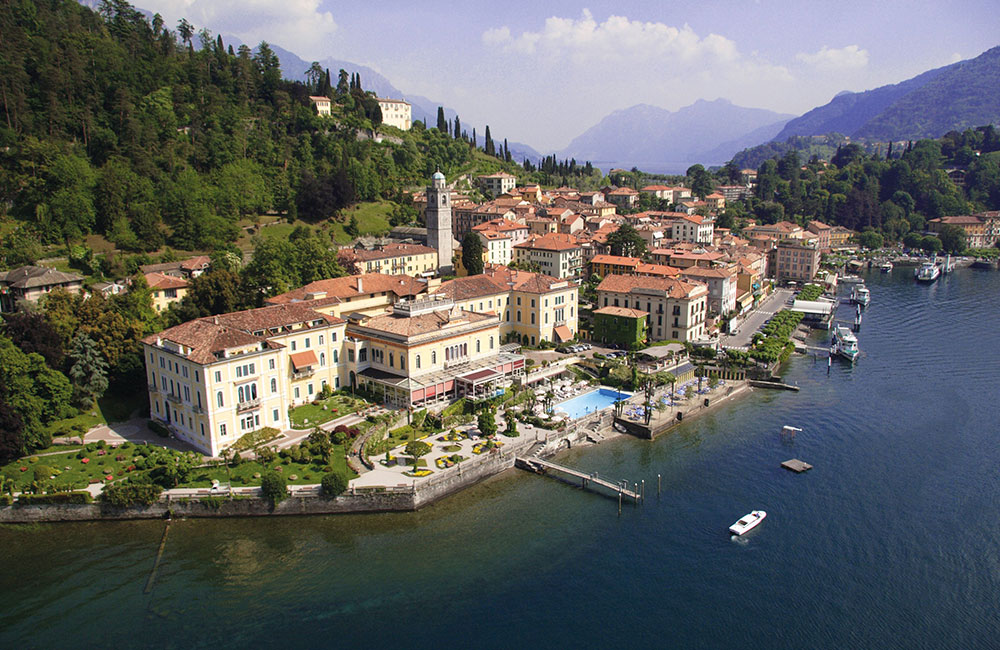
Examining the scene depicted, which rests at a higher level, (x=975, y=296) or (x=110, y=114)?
(x=110, y=114)

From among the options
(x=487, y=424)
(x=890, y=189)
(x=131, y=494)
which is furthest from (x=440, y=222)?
(x=890, y=189)

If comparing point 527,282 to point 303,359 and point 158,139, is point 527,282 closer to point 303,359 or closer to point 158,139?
point 303,359

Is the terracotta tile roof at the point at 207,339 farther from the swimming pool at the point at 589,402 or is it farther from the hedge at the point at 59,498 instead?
the swimming pool at the point at 589,402

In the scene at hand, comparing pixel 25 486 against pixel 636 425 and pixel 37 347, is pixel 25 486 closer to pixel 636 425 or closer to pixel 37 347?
pixel 37 347

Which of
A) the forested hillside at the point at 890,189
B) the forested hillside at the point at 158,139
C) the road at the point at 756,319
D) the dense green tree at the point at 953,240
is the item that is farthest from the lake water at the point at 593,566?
the dense green tree at the point at 953,240

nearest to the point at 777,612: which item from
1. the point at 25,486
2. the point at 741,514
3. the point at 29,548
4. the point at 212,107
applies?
the point at 741,514

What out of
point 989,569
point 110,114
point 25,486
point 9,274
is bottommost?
point 989,569

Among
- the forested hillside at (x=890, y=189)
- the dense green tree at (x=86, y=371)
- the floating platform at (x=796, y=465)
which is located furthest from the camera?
the forested hillside at (x=890, y=189)
